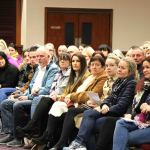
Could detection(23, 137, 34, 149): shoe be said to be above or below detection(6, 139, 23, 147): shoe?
above

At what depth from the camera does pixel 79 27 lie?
38.3ft

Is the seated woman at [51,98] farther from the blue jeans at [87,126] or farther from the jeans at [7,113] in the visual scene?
the blue jeans at [87,126]

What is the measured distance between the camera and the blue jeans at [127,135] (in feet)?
13.9

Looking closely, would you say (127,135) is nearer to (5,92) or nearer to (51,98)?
(51,98)

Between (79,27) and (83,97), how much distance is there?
6.63 metres

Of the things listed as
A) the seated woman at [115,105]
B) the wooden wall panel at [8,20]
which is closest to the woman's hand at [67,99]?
the seated woman at [115,105]

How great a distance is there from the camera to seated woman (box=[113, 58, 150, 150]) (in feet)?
14.0

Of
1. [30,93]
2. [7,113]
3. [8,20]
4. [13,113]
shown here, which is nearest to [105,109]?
[13,113]

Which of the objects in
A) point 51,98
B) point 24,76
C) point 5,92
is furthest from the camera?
point 24,76

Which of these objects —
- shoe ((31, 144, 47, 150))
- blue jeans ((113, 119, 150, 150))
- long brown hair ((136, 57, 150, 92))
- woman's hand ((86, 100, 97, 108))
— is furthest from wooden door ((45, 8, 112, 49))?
blue jeans ((113, 119, 150, 150))

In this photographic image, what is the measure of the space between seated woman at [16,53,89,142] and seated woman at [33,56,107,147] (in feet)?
0.51

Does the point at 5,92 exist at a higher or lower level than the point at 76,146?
higher

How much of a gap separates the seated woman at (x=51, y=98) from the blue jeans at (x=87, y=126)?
2.52 ft

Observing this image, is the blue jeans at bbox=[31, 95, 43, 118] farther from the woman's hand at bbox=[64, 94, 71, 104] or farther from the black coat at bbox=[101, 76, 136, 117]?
the black coat at bbox=[101, 76, 136, 117]
